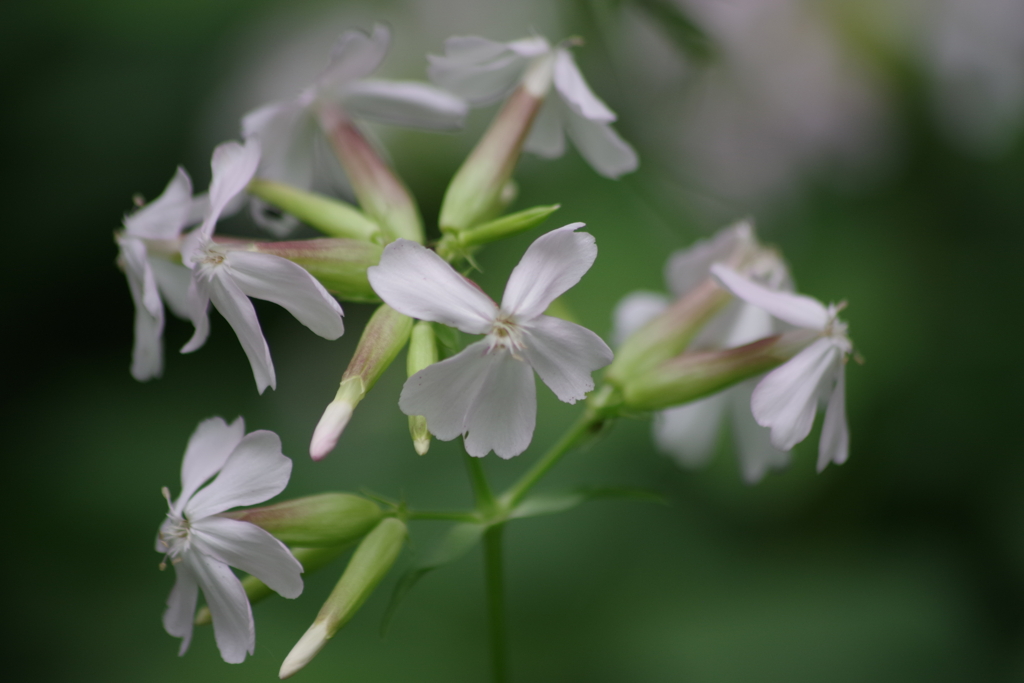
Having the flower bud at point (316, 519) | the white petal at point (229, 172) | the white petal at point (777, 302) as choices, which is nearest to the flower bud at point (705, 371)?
the white petal at point (777, 302)

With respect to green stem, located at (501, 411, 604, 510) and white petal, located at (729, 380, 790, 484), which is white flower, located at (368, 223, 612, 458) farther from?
white petal, located at (729, 380, 790, 484)

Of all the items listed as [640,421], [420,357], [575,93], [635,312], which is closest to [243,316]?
[420,357]

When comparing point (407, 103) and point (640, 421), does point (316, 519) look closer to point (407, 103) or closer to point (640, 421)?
point (407, 103)

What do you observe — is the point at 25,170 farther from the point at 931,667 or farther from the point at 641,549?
the point at 931,667

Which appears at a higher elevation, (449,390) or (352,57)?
(352,57)

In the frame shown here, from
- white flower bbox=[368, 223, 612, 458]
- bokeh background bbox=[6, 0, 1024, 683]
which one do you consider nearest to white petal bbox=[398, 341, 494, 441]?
white flower bbox=[368, 223, 612, 458]

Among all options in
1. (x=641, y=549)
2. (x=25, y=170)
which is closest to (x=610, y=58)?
(x=641, y=549)
